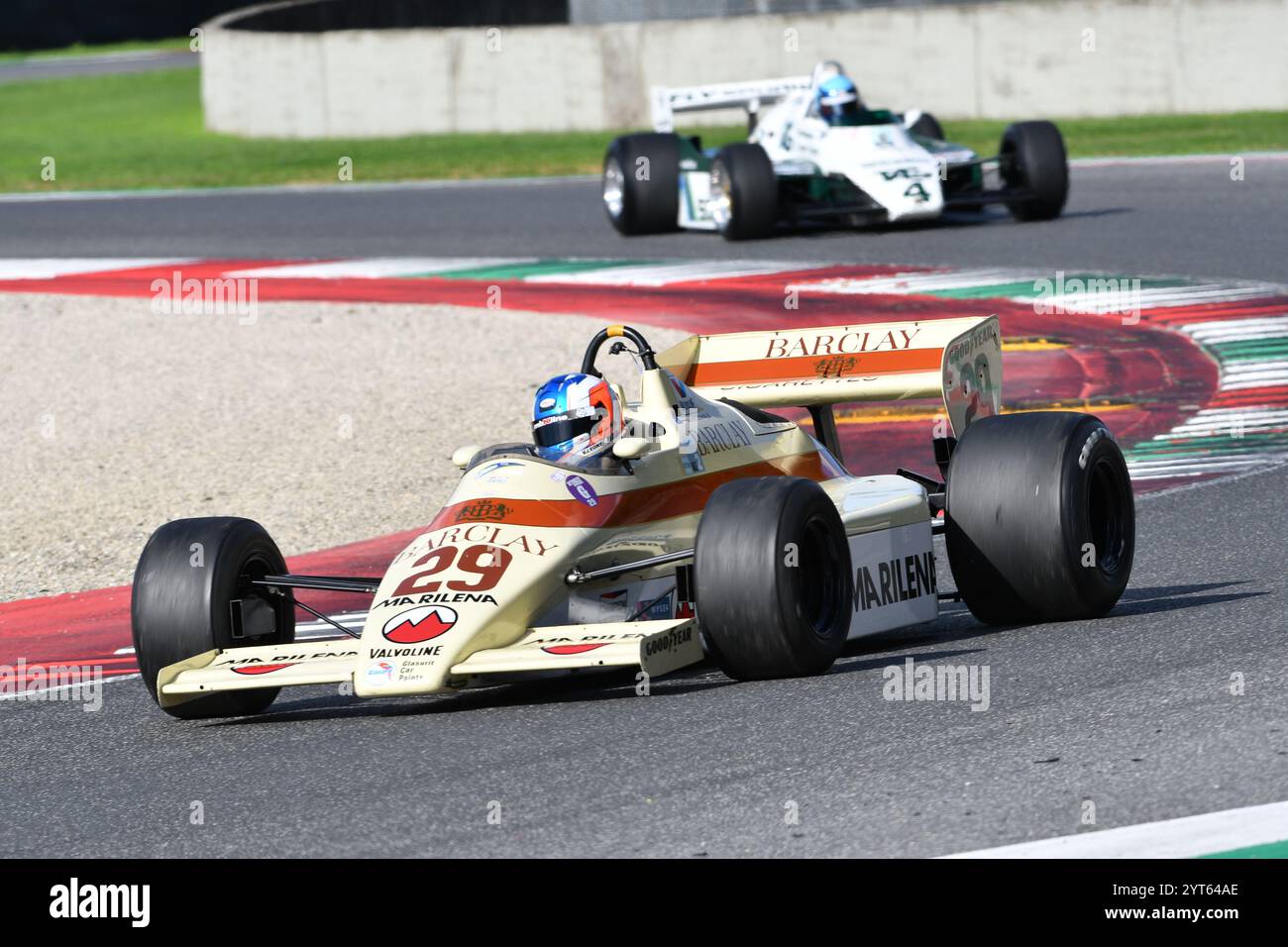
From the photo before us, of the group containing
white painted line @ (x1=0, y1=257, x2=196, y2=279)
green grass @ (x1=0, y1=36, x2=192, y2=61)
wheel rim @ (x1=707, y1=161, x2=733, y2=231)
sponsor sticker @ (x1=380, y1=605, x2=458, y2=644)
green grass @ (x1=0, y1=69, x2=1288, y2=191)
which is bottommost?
sponsor sticker @ (x1=380, y1=605, x2=458, y2=644)

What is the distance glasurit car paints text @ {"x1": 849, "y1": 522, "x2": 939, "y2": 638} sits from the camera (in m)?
7.57

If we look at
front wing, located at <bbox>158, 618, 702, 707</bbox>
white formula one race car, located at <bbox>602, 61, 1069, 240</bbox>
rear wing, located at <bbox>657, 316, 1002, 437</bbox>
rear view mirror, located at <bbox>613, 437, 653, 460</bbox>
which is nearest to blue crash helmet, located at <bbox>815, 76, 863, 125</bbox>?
white formula one race car, located at <bbox>602, 61, 1069, 240</bbox>

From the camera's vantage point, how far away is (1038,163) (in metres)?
19.4

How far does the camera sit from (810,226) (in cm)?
2102

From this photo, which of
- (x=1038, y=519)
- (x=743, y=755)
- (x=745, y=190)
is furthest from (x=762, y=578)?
(x=745, y=190)

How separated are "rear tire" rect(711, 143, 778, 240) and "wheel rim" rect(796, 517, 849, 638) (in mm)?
12377

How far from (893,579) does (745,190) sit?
12007 mm

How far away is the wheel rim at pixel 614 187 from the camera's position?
20.8m

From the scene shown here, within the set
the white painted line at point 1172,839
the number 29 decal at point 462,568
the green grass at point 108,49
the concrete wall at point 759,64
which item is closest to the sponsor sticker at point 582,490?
the number 29 decal at point 462,568

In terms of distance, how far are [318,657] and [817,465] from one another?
2311 millimetres

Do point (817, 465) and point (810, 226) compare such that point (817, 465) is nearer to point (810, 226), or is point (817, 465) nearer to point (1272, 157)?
point (810, 226)

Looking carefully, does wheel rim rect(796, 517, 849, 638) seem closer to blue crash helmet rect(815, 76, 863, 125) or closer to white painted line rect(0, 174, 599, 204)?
blue crash helmet rect(815, 76, 863, 125)
